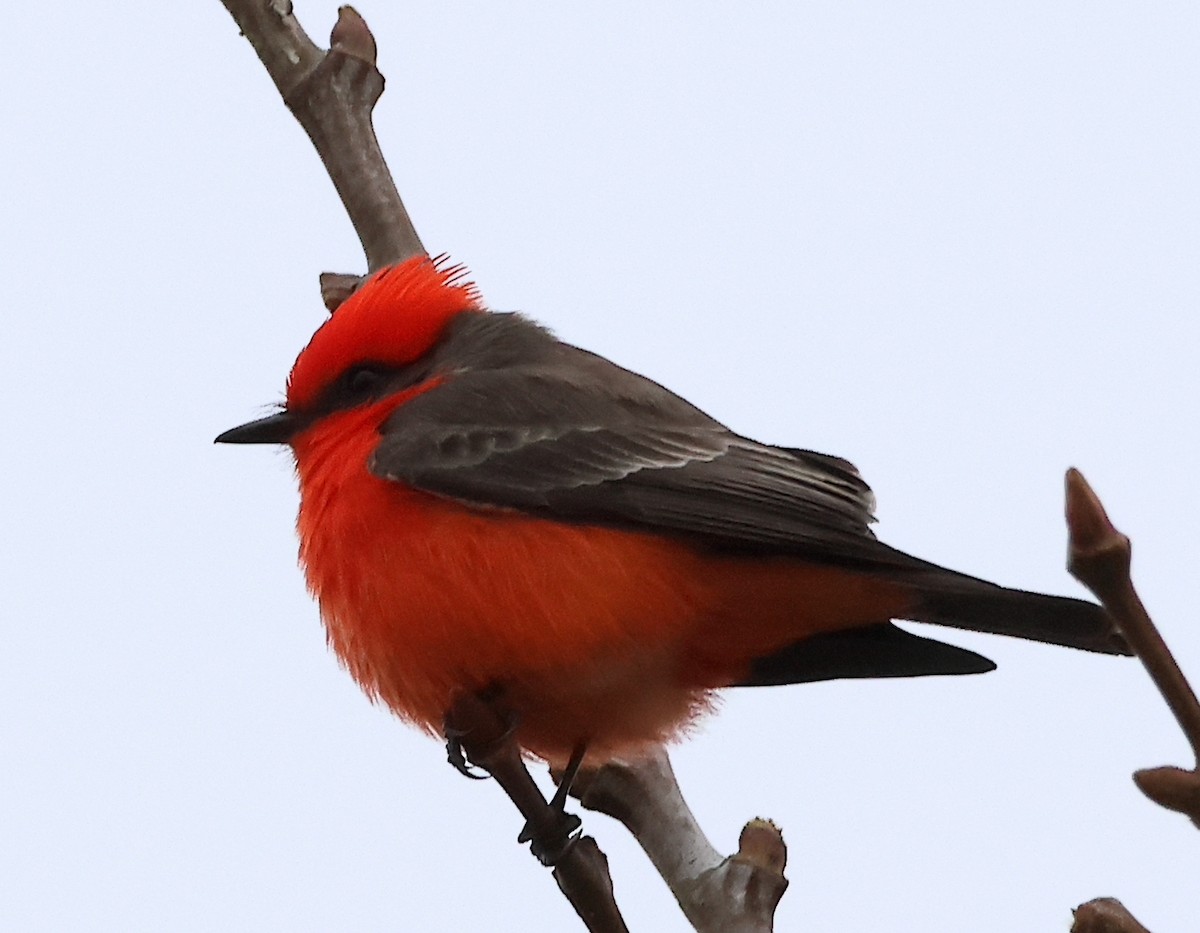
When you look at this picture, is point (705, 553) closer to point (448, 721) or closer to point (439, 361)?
point (448, 721)

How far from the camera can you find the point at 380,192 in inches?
171

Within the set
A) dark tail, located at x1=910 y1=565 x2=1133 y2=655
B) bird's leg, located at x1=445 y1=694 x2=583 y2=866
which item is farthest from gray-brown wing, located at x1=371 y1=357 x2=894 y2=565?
bird's leg, located at x1=445 y1=694 x2=583 y2=866

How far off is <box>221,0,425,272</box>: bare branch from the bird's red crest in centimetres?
42

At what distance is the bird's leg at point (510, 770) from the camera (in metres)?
3.05

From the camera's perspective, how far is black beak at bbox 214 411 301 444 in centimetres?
477

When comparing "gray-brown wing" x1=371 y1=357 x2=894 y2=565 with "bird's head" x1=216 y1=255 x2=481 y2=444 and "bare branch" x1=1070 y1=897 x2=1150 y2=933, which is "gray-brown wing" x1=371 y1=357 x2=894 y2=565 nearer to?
"bird's head" x1=216 y1=255 x2=481 y2=444

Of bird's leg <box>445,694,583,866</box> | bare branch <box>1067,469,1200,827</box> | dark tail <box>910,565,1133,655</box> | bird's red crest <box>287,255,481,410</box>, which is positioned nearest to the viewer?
bare branch <box>1067,469,1200,827</box>

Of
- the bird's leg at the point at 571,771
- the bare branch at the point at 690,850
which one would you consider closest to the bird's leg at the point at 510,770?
A: the bare branch at the point at 690,850

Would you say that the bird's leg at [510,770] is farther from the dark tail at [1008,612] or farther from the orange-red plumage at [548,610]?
the dark tail at [1008,612]

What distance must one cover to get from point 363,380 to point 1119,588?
3.44 metres

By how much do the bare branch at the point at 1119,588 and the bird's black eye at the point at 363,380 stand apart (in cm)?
335

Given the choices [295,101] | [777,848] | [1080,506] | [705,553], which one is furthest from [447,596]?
[1080,506]

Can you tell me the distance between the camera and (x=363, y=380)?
4.83 meters

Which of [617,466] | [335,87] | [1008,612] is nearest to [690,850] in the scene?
[1008,612]
